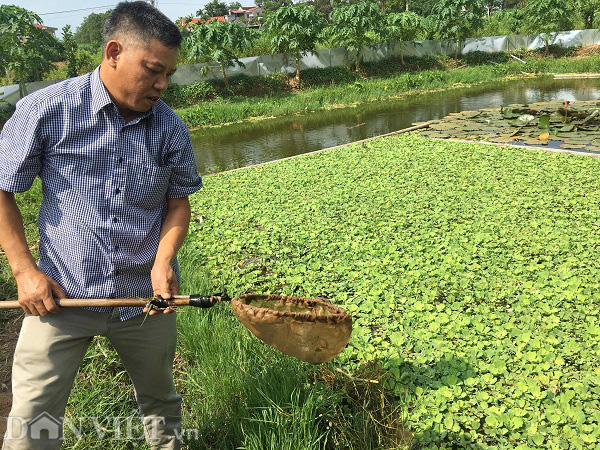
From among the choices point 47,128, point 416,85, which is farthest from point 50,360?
point 416,85

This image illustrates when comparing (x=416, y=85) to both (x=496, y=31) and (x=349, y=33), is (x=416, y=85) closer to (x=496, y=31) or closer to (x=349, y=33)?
(x=349, y=33)

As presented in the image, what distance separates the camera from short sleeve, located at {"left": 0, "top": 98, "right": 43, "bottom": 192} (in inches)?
59.5

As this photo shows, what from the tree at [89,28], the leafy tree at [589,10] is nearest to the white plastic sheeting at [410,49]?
the leafy tree at [589,10]

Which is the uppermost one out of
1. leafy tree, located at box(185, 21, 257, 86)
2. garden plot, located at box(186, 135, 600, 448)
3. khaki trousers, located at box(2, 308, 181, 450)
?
leafy tree, located at box(185, 21, 257, 86)

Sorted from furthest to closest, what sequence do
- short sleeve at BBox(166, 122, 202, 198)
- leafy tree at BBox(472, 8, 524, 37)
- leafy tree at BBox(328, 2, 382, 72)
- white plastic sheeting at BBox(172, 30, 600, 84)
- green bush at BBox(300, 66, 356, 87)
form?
leafy tree at BBox(472, 8, 524, 37) < leafy tree at BBox(328, 2, 382, 72) < white plastic sheeting at BBox(172, 30, 600, 84) < green bush at BBox(300, 66, 356, 87) < short sleeve at BBox(166, 122, 202, 198)

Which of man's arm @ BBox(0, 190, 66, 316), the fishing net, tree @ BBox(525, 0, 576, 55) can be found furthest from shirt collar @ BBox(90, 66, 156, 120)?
tree @ BBox(525, 0, 576, 55)

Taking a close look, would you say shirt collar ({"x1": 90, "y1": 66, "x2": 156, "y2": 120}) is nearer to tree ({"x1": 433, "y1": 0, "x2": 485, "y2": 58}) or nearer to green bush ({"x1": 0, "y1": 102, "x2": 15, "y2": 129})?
green bush ({"x1": 0, "y1": 102, "x2": 15, "y2": 129})

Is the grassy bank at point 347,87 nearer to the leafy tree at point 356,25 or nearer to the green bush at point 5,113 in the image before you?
the leafy tree at point 356,25

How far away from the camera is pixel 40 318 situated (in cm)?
157

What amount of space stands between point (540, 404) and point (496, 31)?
32320 millimetres

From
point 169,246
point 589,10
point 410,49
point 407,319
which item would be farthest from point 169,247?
point 589,10

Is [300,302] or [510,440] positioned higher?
[300,302]

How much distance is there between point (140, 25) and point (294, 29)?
19.3 meters

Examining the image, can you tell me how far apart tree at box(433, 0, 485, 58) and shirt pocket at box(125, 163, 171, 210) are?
87.1ft
